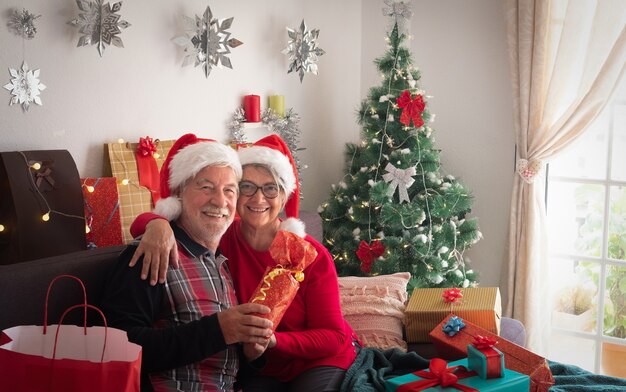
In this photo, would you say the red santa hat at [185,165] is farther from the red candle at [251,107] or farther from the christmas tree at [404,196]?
the christmas tree at [404,196]

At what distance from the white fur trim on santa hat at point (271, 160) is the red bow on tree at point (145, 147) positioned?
94cm

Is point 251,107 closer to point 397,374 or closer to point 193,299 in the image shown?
point 397,374

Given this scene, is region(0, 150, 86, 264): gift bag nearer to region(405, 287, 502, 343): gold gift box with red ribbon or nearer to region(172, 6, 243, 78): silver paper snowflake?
region(172, 6, 243, 78): silver paper snowflake

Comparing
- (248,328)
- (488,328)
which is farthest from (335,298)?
(488,328)

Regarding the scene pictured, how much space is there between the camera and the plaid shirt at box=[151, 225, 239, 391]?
209 centimetres

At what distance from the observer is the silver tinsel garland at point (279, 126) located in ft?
13.1

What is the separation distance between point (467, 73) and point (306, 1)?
42.8 inches

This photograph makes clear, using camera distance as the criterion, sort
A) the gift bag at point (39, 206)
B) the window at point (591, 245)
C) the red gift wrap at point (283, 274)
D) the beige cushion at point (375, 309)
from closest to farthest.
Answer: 1. the red gift wrap at point (283, 274)
2. the gift bag at point (39, 206)
3. the beige cushion at point (375, 309)
4. the window at point (591, 245)

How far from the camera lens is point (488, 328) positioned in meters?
2.99

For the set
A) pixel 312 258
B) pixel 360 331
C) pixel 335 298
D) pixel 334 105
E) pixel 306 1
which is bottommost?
pixel 360 331

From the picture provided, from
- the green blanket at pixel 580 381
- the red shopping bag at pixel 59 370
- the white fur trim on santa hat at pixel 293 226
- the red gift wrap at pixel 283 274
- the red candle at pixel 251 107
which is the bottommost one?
the green blanket at pixel 580 381

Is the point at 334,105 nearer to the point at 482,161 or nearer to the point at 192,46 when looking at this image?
the point at 482,161

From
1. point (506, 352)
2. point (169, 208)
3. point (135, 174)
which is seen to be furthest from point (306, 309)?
point (135, 174)

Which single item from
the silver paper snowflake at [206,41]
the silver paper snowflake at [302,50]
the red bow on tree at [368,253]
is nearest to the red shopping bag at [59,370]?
the silver paper snowflake at [206,41]
